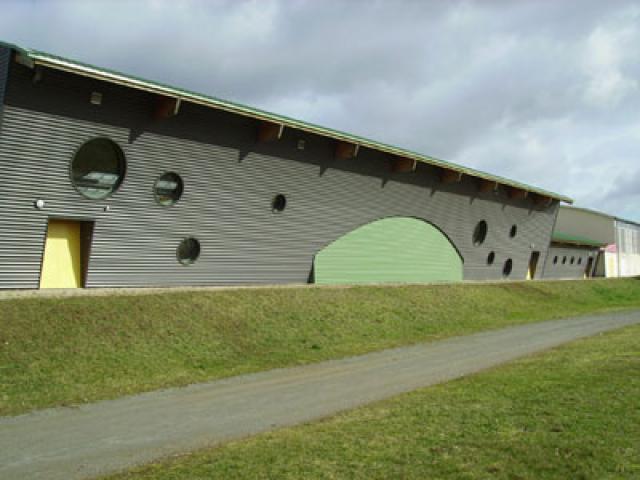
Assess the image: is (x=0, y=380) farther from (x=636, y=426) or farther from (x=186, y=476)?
(x=636, y=426)

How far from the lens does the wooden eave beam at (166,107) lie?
1715cm

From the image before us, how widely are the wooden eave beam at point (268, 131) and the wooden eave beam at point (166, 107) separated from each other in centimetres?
356

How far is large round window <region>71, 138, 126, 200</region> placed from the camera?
1658cm

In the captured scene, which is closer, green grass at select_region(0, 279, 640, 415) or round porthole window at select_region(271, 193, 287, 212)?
green grass at select_region(0, 279, 640, 415)

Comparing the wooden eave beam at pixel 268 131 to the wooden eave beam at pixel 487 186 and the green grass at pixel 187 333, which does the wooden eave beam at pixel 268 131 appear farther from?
the wooden eave beam at pixel 487 186

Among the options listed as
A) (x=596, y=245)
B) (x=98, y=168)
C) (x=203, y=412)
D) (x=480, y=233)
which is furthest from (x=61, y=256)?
(x=596, y=245)

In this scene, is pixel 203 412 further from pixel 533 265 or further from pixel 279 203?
pixel 533 265

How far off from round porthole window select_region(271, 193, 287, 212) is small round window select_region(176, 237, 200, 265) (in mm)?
3628

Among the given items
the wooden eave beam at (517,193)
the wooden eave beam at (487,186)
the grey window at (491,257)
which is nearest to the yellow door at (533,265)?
the wooden eave beam at (517,193)

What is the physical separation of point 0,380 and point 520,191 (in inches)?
1311

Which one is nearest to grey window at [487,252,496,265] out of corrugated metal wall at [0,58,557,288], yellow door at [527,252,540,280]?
yellow door at [527,252,540,280]

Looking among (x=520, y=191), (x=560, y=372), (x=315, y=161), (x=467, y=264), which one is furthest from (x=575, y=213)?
(x=560, y=372)

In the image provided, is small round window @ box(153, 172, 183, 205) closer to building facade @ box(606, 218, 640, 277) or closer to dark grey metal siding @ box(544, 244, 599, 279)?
dark grey metal siding @ box(544, 244, 599, 279)

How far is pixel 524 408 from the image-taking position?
827cm
